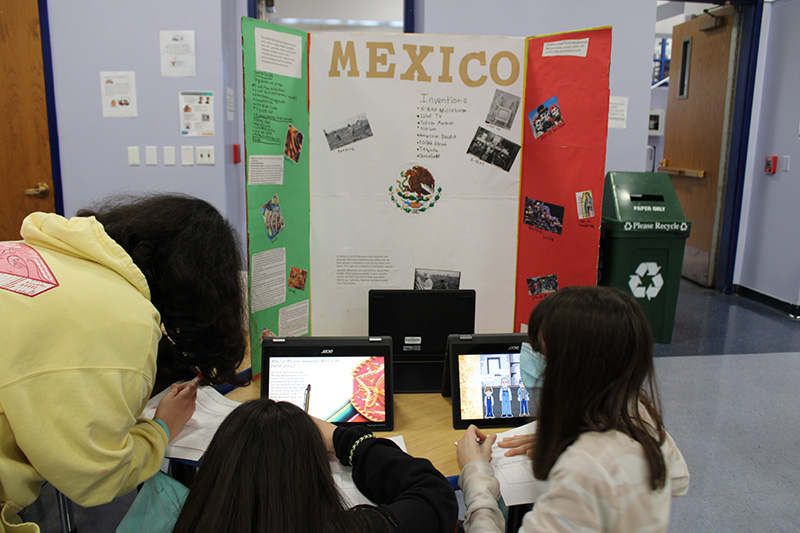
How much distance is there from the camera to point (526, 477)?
51.6 inches

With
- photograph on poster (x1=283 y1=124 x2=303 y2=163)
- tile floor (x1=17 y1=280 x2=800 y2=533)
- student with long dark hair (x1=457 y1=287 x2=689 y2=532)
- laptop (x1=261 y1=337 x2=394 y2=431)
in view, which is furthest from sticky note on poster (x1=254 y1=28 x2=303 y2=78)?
tile floor (x1=17 y1=280 x2=800 y2=533)

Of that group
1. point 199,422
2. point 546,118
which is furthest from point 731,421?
point 199,422

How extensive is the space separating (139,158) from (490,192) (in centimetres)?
260

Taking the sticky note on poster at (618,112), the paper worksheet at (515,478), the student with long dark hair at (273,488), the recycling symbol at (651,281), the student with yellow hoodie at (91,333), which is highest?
the sticky note on poster at (618,112)

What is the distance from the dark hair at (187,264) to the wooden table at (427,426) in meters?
0.49

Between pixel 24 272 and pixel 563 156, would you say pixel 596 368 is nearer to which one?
pixel 24 272

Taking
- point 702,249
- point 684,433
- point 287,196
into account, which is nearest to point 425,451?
point 287,196

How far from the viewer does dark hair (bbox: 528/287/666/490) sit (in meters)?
1.03

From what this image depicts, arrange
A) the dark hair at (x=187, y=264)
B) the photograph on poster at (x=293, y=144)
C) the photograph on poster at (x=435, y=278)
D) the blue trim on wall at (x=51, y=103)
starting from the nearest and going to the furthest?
the dark hair at (x=187, y=264)
the photograph on poster at (x=293, y=144)
the photograph on poster at (x=435, y=278)
the blue trim on wall at (x=51, y=103)

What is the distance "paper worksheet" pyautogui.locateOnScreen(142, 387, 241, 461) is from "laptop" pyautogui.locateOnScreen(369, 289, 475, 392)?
1.70ft

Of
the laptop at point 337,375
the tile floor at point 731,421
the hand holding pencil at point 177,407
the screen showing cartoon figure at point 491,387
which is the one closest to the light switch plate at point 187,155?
the tile floor at point 731,421

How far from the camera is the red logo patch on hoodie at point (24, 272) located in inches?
34.8

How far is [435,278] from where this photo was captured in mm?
2283

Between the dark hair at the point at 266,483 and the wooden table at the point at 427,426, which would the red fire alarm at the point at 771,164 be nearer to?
the wooden table at the point at 427,426
